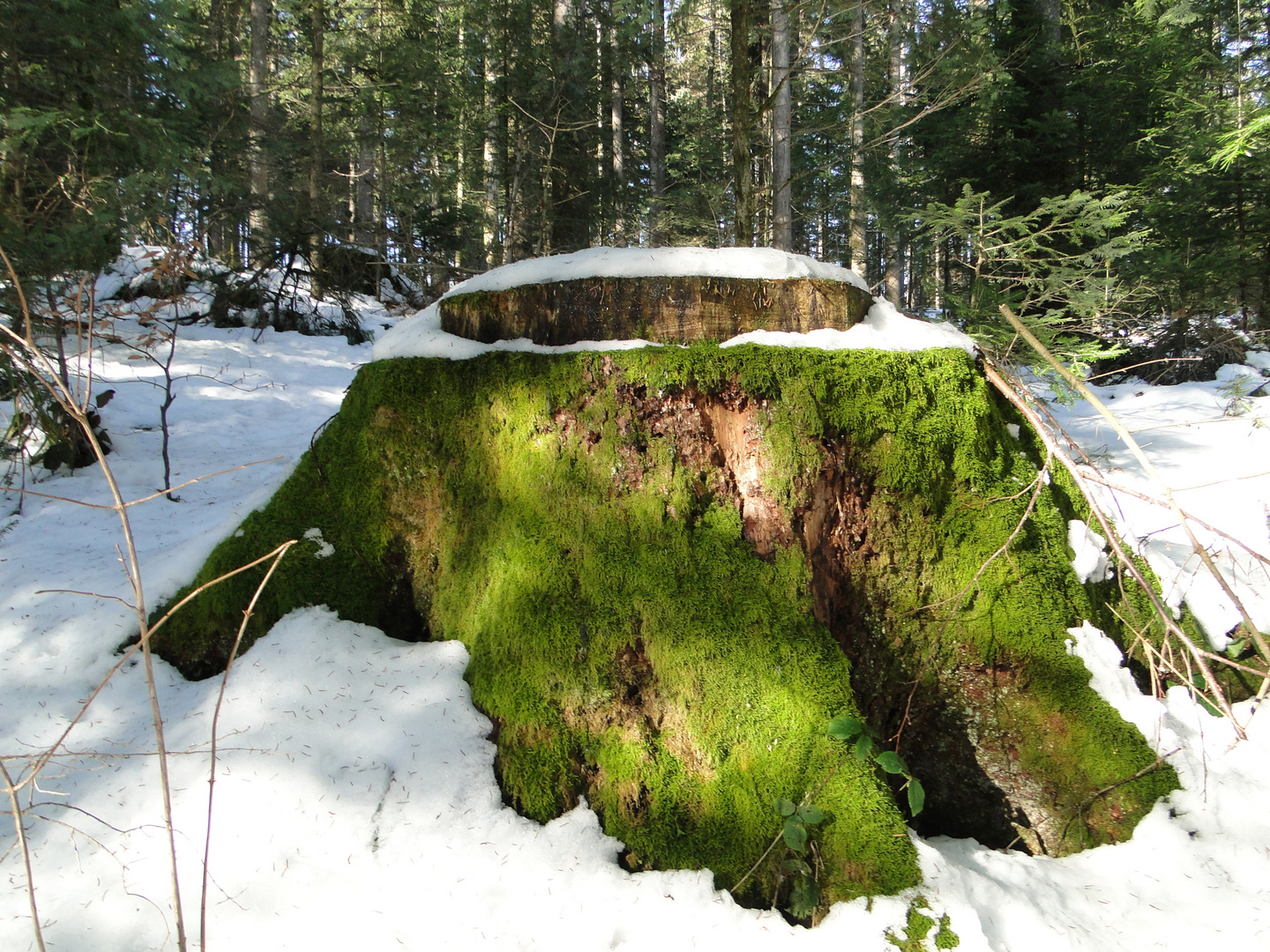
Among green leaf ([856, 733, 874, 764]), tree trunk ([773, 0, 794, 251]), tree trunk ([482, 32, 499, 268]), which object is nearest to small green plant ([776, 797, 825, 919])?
green leaf ([856, 733, 874, 764])

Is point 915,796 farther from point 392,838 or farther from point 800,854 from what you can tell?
point 392,838

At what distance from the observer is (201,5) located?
635 inches

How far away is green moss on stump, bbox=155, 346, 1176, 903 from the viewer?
2168 millimetres

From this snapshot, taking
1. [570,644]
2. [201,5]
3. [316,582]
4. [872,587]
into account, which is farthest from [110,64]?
[201,5]

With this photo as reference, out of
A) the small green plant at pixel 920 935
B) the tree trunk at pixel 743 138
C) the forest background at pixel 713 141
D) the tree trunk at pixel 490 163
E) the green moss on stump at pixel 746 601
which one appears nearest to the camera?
the small green plant at pixel 920 935

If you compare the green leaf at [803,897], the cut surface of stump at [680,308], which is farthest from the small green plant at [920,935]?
the cut surface of stump at [680,308]

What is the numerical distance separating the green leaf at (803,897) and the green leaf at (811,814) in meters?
0.17

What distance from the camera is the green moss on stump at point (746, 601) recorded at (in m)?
2.17

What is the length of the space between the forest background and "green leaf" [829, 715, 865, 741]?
4482mm

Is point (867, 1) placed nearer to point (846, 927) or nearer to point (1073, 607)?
point (1073, 607)

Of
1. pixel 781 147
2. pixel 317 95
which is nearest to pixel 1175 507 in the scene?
pixel 781 147

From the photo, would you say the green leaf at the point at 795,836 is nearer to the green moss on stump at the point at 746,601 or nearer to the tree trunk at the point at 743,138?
the green moss on stump at the point at 746,601

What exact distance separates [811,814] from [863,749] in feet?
0.86

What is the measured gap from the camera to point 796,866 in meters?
1.97
